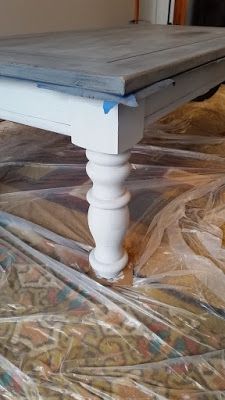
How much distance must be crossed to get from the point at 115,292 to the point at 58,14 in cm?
160

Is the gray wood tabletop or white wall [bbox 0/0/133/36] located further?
white wall [bbox 0/0/133/36]

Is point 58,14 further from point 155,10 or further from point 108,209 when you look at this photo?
point 108,209

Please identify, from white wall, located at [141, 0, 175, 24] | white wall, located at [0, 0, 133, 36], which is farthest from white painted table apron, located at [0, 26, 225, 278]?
white wall, located at [141, 0, 175, 24]

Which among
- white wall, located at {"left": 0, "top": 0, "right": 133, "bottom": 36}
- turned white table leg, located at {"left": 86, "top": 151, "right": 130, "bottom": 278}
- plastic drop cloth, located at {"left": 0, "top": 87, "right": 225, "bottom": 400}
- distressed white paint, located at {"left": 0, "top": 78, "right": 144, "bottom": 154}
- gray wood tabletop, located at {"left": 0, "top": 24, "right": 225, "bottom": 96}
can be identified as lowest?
plastic drop cloth, located at {"left": 0, "top": 87, "right": 225, "bottom": 400}

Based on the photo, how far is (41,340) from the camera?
59 centimetres

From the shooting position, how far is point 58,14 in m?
1.80

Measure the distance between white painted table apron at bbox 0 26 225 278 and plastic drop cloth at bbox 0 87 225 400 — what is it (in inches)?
3.2

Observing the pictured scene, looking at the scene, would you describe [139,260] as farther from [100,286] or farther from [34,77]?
[34,77]

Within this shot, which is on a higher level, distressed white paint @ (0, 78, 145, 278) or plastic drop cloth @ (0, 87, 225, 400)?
distressed white paint @ (0, 78, 145, 278)

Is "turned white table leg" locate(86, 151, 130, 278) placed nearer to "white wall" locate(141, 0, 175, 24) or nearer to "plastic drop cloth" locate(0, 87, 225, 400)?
"plastic drop cloth" locate(0, 87, 225, 400)

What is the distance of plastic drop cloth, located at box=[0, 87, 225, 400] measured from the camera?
1.75 ft

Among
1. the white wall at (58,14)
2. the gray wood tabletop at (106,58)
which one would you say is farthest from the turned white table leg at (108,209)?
the white wall at (58,14)

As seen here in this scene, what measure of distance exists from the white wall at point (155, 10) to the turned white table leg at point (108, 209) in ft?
7.23

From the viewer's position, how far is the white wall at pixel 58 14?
1560mm
